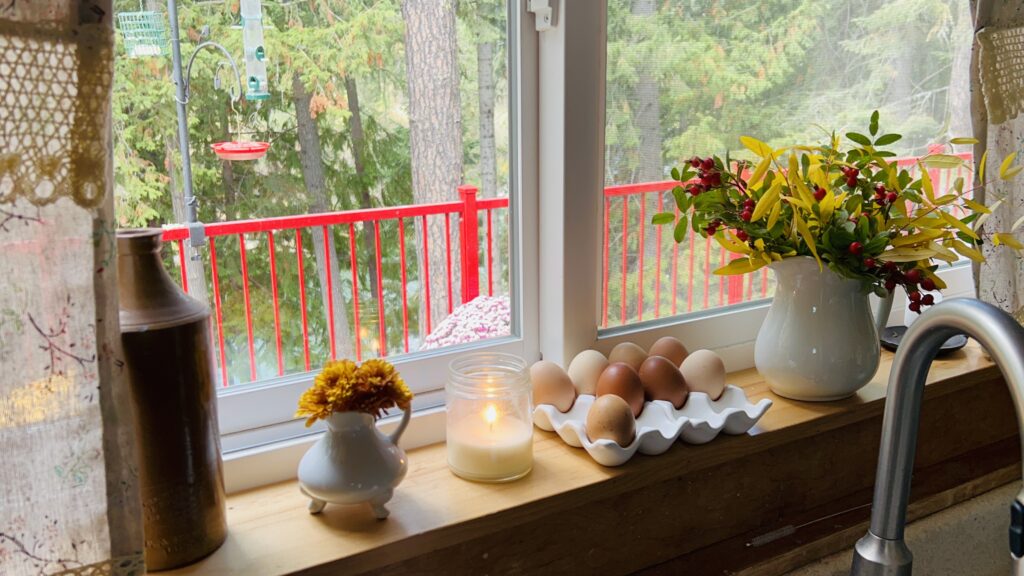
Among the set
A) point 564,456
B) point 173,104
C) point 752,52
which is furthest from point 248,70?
point 752,52

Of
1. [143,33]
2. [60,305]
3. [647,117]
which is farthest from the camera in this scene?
[647,117]

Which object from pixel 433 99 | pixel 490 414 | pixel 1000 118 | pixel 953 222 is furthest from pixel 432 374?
pixel 1000 118

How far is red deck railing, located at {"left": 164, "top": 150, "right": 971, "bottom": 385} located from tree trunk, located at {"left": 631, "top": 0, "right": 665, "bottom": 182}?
0.09ft

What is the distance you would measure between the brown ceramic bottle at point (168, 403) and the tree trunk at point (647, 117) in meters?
0.72

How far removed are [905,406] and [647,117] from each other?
62 cm

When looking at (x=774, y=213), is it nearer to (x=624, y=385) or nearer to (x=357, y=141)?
(x=624, y=385)

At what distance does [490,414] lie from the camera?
1.02m

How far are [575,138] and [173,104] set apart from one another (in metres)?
0.52

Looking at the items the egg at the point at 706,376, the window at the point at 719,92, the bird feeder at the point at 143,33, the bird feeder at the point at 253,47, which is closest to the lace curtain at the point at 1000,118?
the window at the point at 719,92

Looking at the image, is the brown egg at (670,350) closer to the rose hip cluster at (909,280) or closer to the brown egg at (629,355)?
the brown egg at (629,355)

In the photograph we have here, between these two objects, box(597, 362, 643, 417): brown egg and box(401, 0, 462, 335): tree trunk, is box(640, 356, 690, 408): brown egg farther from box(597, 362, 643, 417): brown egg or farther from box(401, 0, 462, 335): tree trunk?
box(401, 0, 462, 335): tree trunk

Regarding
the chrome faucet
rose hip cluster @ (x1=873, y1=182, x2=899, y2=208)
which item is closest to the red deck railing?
rose hip cluster @ (x1=873, y1=182, x2=899, y2=208)

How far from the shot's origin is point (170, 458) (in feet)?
2.60

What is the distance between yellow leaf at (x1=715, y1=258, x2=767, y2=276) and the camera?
44.8 inches
